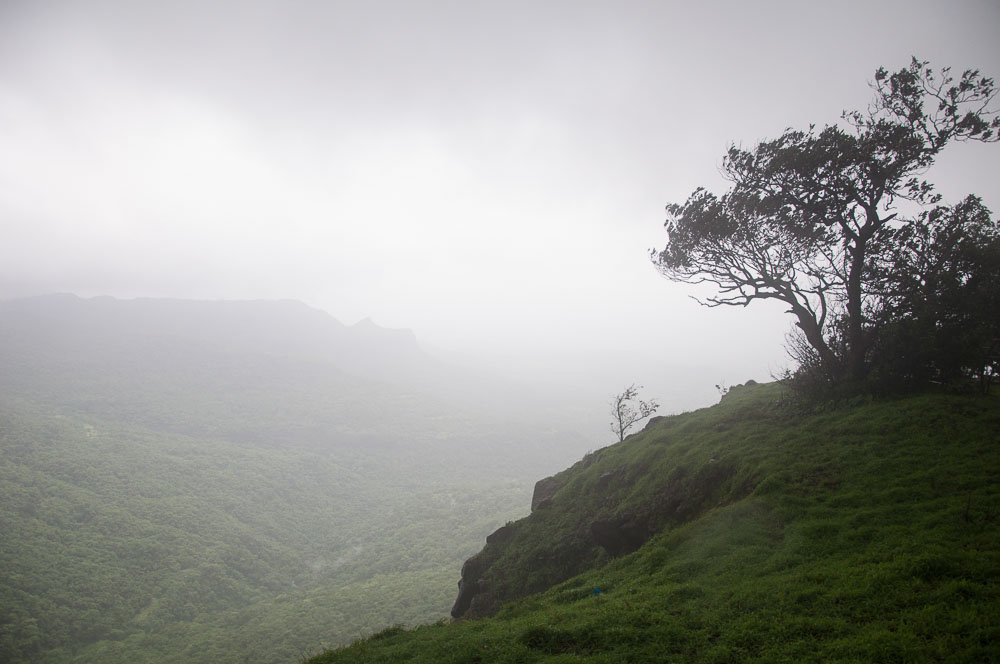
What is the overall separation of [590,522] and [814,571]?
15.0m

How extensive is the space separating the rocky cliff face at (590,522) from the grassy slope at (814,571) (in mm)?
1750

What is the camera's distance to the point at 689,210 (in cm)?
3009

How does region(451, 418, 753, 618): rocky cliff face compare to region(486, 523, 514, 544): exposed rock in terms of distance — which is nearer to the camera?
region(451, 418, 753, 618): rocky cliff face

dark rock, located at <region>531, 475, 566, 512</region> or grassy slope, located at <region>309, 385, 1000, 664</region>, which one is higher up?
dark rock, located at <region>531, 475, 566, 512</region>

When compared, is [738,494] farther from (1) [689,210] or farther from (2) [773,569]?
(1) [689,210]

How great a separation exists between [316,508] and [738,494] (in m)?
190

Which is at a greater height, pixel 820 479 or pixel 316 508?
pixel 316 508

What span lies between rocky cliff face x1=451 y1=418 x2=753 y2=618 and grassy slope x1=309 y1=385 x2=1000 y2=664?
1750mm

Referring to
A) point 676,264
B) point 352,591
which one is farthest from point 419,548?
point 676,264

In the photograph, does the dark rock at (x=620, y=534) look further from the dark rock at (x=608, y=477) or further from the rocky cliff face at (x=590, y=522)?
the dark rock at (x=608, y=477)

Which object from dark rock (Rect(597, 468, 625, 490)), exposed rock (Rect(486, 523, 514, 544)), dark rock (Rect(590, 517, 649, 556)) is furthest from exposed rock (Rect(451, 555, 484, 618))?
dark rock (Rect(597, 468, 625, 490))

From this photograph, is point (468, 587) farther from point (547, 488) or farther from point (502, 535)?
point (547, 488)

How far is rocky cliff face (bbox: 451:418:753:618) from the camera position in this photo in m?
22.1

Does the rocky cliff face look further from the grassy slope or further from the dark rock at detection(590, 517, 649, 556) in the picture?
the grassy slope
